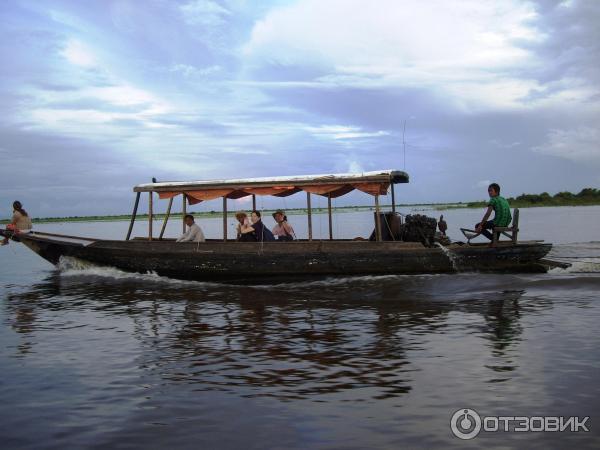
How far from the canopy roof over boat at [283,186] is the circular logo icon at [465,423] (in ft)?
30.0

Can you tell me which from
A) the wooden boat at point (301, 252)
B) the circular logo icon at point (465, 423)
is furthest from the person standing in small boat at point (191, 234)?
the circular logo icon at point (465, 423)

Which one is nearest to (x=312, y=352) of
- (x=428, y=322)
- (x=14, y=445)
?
(x=428, y=322)

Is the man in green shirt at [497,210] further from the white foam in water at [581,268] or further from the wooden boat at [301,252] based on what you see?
the white foam in water at [581,268]

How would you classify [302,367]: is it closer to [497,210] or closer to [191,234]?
[497,210]

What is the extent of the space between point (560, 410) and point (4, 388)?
5.58 meters

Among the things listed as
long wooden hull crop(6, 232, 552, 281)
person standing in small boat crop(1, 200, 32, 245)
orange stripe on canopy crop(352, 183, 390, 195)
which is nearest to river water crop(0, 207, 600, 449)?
long wooden hull crop(6, 232, 552, 281)

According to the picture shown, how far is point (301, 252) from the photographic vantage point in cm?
1452

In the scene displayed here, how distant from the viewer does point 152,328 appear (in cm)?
974

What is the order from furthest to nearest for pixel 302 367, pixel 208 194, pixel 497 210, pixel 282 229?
pixel 282 229, pixel 208 194, pixel 497 210, pixel 302 367

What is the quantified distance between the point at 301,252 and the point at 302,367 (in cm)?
759

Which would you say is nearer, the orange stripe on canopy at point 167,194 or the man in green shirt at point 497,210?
the man in green shirt at point 497,210

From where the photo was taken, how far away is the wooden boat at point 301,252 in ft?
46.3

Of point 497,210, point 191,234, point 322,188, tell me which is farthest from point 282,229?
point 497,210

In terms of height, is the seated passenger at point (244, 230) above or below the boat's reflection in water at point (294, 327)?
above
